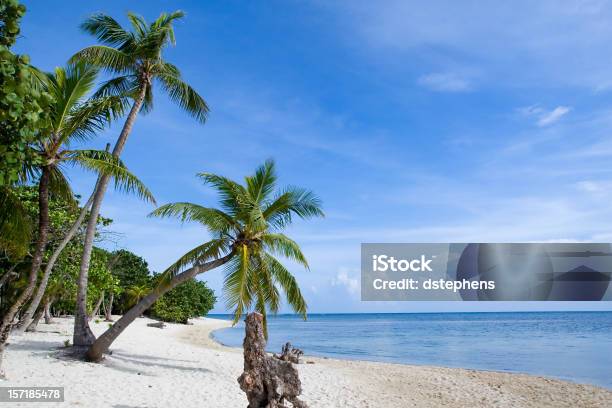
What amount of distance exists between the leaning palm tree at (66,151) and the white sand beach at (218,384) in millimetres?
1900

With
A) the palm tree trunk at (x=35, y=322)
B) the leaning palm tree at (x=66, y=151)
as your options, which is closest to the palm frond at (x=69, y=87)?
the leaning palm tree at (x=66, y=151)

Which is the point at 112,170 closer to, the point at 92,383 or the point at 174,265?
the point at 174,265

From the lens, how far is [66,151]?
9.71 meters

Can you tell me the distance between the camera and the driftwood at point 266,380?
7.80m

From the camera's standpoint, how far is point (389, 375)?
1689 cm

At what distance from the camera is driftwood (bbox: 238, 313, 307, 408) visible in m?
7.80

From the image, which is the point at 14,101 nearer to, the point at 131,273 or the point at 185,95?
the point at 185,95

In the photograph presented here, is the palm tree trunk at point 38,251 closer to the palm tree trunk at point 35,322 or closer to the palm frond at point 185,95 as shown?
the palm frond at point 185,95

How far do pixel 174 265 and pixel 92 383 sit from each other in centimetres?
315

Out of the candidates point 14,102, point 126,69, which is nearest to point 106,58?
point 126,69

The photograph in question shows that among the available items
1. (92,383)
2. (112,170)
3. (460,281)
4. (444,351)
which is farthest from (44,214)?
(444,351)

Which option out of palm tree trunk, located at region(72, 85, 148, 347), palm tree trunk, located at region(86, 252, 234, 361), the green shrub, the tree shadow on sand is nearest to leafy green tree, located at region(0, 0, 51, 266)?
palm tree trunk, located at region(86, 252, 234, 361)

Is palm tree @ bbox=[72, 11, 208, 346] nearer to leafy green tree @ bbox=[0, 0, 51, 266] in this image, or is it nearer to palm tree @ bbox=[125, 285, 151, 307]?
leafy green tree @ bbox=[0, 0, 51, 266]

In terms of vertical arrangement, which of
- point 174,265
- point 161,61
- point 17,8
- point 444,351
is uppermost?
point 161,61
